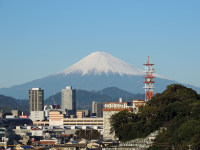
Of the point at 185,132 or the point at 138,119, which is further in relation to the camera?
the point at 138,119

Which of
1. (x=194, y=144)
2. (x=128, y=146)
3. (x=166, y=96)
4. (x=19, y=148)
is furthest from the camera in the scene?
(x=19, y=148)

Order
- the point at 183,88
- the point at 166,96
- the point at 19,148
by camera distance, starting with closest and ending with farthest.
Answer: the point at 166,96 → the point at 183,88 → the point at 19,148

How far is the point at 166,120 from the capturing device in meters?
127

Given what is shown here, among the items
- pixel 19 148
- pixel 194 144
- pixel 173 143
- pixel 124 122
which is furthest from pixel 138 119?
pixel 19 148

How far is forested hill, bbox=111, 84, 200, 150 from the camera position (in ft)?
363

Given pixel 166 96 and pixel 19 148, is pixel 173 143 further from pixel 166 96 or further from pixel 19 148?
pixel 19 148

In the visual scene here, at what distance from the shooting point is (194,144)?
102438 mm

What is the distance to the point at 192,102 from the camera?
5192 inches

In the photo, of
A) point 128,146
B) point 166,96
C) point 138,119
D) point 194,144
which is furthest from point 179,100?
point 194,144

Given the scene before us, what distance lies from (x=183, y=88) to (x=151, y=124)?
72.6ft

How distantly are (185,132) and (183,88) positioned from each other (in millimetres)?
37786

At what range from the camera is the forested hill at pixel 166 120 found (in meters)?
111

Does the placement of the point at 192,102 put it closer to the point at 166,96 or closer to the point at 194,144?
the point at 166,96

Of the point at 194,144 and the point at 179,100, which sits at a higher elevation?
the point at 179,100
